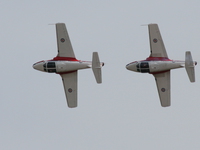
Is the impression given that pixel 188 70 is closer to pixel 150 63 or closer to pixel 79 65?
pixel 150 63

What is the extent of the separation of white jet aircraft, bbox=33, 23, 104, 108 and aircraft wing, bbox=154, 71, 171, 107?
6.63 m

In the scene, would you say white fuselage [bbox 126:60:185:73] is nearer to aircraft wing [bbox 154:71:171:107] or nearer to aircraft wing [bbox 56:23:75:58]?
aircraft wing [bbox 154:71:171:107]

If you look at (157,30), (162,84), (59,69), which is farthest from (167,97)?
(59,69)

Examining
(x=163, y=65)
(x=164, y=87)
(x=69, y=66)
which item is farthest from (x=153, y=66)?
(x=69, y=66)

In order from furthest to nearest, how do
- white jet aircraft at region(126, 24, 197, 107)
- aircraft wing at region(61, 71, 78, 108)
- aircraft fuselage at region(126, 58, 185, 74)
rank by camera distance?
aircraft wing at region(61, 71, 78, 108)
white jet aircraft at region(126, 24, 197, 107)
aircraft fuselage at region(126, 58, 185, 74)

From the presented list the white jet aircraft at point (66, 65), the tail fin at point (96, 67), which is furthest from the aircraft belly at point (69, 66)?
the tail fin at point (96, 67)

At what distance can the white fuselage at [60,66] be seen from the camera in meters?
67.9

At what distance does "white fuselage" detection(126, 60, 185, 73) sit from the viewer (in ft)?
221

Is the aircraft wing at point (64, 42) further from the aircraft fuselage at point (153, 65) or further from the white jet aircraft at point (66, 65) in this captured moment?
the aircraft fuselage at point (153, 65)

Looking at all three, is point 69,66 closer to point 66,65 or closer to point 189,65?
point 66,65

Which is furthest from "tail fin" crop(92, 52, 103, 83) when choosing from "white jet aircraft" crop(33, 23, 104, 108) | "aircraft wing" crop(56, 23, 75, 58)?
"aircraft wing" crop(56, 23, 75, 58)

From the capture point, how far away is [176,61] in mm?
67625

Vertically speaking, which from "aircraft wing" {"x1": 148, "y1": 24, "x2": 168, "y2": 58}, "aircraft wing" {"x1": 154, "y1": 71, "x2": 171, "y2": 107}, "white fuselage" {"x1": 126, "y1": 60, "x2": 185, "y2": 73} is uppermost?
"aircraft wing" {"x1": 148, "y1": 24, "x2": 168, "y2": 58}

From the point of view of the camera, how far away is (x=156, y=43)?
224ft
